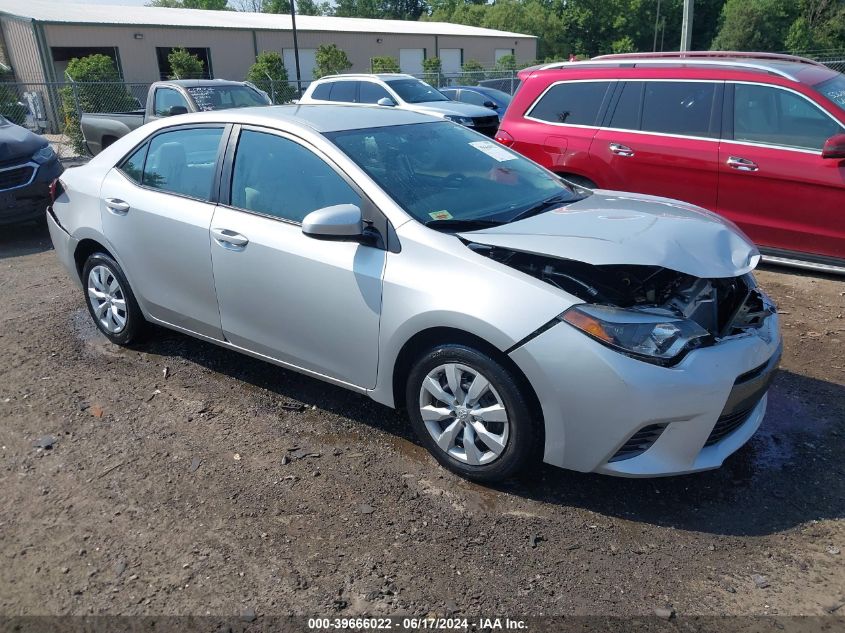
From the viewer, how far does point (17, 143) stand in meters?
8.58

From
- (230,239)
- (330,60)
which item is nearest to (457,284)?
(230,239)

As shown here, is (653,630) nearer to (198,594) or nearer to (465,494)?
(465,494)

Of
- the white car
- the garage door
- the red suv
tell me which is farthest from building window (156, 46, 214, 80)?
the red suv

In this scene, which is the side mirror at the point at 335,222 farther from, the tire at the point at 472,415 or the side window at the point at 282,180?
the tire at the point at 472,415

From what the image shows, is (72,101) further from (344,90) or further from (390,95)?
(390,95)

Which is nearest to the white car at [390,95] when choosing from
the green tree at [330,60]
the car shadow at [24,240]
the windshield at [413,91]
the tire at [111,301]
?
the windshield at [413,91]

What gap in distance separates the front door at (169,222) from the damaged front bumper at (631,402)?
2.15 meters

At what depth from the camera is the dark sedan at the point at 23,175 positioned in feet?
27.3

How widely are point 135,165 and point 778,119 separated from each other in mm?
5192

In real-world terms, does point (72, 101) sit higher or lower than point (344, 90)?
lower

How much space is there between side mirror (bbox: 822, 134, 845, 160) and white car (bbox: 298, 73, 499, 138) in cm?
815

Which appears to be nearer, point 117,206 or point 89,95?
point 117,206

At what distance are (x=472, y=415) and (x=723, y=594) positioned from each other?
1.25 m

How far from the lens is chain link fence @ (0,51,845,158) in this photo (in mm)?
18234
